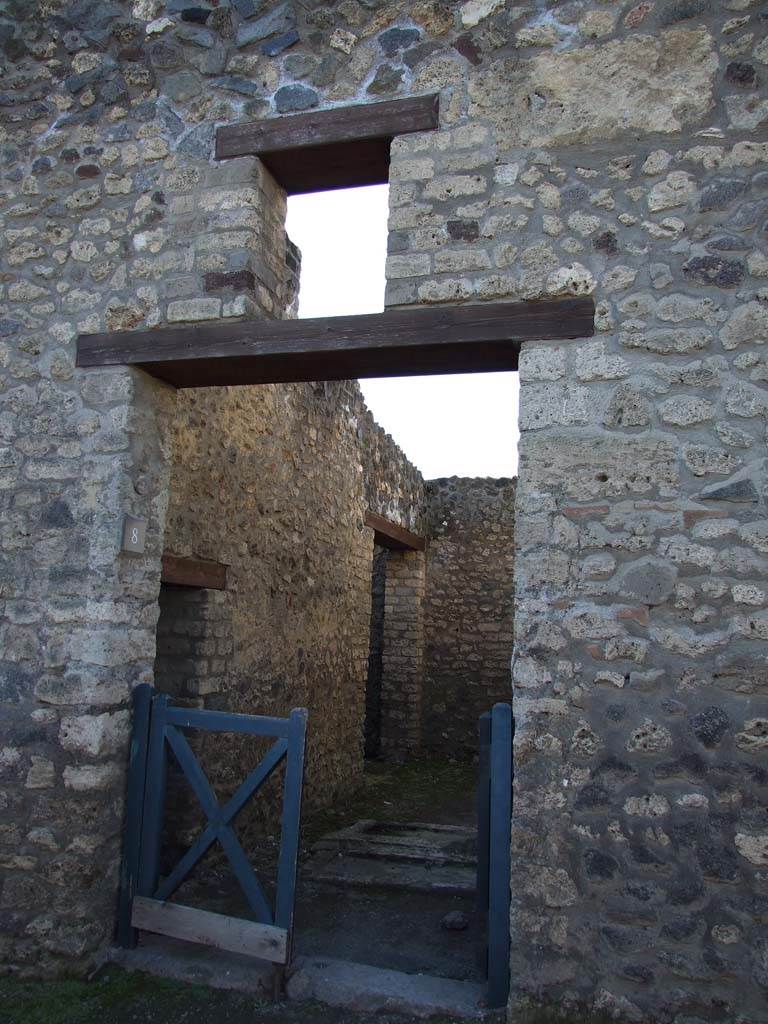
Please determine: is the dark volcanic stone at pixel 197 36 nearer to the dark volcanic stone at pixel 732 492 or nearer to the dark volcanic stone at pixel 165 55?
the dark volcanic stone at pixel 165 55

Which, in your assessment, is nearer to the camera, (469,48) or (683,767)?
(683,767)

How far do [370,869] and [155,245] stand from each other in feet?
12.7

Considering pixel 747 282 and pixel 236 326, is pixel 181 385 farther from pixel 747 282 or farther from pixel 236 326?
pixel 747 282

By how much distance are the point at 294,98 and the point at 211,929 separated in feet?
12.5

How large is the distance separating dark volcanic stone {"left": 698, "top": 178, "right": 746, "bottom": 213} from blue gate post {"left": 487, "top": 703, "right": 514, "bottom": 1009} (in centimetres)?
214

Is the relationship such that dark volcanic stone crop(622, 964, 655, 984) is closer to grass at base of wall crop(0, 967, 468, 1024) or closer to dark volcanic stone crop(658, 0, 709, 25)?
grass at base of wall crop(0, 967, 468, 1024)

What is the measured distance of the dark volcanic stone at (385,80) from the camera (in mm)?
3633

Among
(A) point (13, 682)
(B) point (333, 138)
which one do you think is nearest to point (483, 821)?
(A) point (13, 682)

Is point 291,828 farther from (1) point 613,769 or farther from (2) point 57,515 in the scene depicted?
(2) point 57,515

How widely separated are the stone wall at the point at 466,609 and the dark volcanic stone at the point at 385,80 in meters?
7.47

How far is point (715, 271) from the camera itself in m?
3.11

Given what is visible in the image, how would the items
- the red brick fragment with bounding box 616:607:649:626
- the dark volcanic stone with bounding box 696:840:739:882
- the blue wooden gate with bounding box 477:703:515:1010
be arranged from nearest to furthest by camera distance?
the dark volcanic stone with bounding box 696:840:739:882 → the red brick fragment with bounding box 616:607:649:626 → the blue wooden gate with bounding box 477:703:515:1010

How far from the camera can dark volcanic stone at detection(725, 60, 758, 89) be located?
317cm

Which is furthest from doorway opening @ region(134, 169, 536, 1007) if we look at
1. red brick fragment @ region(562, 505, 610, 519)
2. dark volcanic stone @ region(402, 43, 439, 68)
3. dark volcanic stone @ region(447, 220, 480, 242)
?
dark volcanic stone @ region(402, 43, 439, 68)
